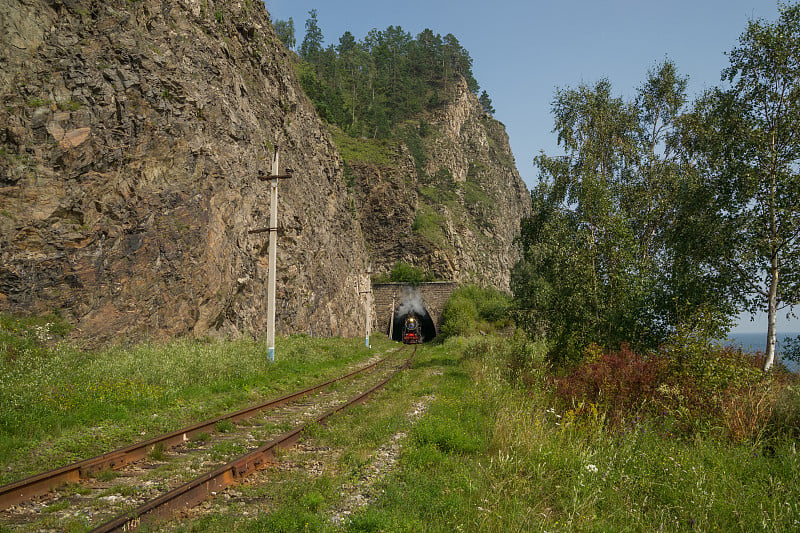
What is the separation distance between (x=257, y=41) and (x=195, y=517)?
36981mm

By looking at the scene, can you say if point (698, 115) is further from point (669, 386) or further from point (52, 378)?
point (52, 378)

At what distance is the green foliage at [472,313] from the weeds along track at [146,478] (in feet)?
131

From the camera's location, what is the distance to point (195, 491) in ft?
18.7

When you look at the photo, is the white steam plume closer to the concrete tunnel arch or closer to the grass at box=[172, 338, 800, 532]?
the concrete tunnel arch

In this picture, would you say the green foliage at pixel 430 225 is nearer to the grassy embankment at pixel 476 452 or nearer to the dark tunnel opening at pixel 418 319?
the dark tunnel opening at pixel 418 319

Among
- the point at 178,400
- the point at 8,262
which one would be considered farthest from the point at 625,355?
the point at 8,262

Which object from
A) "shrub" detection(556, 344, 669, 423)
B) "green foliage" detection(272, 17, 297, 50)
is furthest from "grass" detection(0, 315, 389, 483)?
"green foliage" detection(272, 17, 297, 50)

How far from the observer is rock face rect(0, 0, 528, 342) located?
16031mm

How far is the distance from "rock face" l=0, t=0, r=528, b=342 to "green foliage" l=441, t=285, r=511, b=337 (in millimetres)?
17297

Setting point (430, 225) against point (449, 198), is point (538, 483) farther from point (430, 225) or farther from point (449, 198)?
point (449, 198)

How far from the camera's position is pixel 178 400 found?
11328 millimetres

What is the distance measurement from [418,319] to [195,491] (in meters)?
54.0

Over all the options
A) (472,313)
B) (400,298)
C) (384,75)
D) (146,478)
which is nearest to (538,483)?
(146,478)

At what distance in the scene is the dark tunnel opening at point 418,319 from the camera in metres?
58.8
